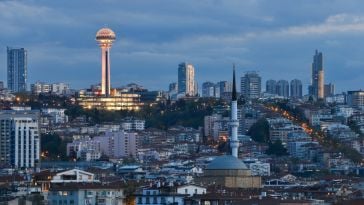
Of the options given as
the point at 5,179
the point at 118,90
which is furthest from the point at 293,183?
the point at 118,90

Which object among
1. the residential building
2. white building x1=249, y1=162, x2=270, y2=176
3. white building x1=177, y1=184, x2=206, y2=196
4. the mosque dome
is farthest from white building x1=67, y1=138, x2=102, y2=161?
the residential building

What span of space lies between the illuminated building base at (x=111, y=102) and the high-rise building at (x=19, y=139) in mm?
30088

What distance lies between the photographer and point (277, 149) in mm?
131500

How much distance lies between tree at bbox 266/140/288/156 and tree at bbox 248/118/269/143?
153 inches

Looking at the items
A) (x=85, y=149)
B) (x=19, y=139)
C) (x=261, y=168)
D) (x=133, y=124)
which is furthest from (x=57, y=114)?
(x=261, y=168)

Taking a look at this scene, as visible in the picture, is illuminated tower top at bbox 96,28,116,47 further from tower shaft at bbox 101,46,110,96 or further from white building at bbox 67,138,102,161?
white building at bbox 67,138,102,161

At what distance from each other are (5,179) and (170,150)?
4953 cm

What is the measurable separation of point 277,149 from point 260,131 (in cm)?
698

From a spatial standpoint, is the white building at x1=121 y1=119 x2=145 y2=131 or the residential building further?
the white building at x1=121 y1=119 x2=145 y2=131

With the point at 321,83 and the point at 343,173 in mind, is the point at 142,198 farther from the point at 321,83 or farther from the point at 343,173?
the point at 321,83

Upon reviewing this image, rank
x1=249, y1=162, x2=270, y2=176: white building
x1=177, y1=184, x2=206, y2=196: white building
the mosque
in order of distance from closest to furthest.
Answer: x1=177, y1=184, x2=206, y2=196: white building → the mosque → x1=249, y1=162, x2=270, y2=176: white building

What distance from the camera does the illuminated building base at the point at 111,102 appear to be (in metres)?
157

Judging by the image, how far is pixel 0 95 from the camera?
517 feet

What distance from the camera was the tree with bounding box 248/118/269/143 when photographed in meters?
137
